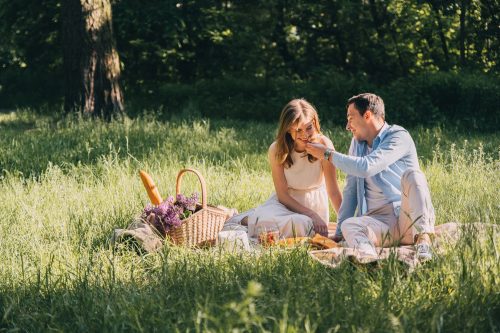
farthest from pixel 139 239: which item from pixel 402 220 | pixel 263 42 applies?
pixel 263 42

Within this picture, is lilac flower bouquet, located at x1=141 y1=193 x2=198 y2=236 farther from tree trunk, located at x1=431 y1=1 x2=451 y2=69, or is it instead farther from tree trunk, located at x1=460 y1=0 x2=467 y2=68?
tree trunk, located at x1=431 y1=1 x2=451 y2=69

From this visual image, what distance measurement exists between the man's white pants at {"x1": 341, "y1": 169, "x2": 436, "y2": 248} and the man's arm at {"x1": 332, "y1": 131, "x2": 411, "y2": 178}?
0.24 m

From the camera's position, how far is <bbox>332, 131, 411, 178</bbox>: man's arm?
17.6 ft

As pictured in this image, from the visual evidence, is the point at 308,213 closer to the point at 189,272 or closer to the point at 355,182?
the point at 355,182

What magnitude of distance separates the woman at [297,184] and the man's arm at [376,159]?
679 mm

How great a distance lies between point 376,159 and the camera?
5.38m

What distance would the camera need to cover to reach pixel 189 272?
4367mm

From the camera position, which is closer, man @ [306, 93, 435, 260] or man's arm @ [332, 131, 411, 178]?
man @ [306, 93, 435, 260]

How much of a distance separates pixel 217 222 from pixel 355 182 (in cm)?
116

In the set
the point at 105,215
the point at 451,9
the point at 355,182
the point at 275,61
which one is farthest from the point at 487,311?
the point at 275,61

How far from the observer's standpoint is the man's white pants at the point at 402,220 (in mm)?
5090

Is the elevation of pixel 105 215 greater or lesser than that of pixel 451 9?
lesser

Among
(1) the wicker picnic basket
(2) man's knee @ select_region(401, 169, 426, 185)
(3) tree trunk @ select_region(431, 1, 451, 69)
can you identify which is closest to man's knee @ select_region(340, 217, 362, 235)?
(2) man's knee @ select_region(401, 169, 426, 185)

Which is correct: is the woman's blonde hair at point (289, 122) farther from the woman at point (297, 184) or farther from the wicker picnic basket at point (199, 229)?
the wicker picnic basket at point (199, 229)
